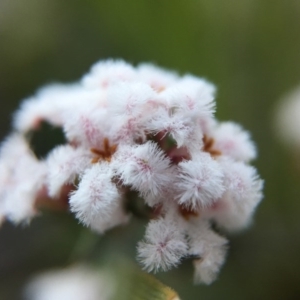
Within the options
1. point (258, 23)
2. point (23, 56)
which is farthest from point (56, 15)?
point (258, 23)

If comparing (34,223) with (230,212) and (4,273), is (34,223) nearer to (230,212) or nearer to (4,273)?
(4,273)

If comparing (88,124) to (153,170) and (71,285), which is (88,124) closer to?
(153,170)

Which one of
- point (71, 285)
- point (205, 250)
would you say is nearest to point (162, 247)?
point (205, 250)

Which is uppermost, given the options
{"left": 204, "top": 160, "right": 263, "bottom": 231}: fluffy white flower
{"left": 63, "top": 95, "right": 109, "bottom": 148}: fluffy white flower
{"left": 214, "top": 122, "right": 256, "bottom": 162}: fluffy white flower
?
{"left": 214, "top": 122, "right": 256, "bottom": 162}: fluffy white flower

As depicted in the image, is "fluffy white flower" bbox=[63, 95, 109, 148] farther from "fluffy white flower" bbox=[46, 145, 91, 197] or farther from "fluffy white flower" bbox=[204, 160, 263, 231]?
"fluffy white flower" bbox=[204, 160, 263, 231]

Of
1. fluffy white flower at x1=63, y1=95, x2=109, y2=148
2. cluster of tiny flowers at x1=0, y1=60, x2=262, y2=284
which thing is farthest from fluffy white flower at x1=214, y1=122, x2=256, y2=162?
fluffy white flower at x1=63, y1=95, x2=109, y2=148

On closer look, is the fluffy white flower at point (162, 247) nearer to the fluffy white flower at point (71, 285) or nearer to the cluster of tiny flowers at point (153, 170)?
the cluster of tiny flowers at point (153, 170)

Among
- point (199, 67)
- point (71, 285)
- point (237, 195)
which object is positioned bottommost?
point (71, 285)
